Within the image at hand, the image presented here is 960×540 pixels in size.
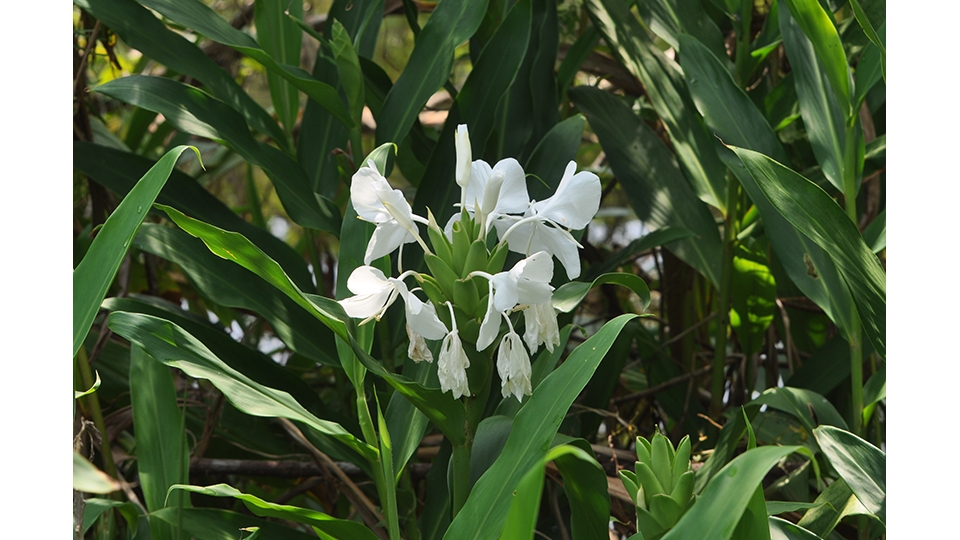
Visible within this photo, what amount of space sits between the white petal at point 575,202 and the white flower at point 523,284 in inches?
2.7

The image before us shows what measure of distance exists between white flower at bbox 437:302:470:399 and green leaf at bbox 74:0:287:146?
53 cm

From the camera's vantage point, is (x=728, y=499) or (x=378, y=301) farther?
(x=378, y=301)

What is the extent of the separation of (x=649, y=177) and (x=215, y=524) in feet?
2.23

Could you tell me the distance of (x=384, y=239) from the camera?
0.58m

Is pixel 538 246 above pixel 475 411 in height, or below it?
above

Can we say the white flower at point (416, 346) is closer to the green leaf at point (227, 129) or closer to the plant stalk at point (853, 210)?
the green leaf at point (227, 129)

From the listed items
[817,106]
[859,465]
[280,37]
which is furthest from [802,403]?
[280,37]

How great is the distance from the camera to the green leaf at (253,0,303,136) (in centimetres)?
100

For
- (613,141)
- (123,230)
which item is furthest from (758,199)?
(123,230)

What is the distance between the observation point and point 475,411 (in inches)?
23.9

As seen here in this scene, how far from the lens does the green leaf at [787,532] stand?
→ 599 mm

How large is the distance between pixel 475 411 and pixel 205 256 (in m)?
0.39

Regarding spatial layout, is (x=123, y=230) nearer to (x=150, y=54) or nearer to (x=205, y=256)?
(x=205, y=256)

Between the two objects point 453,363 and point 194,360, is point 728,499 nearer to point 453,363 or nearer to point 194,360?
point 453,363
